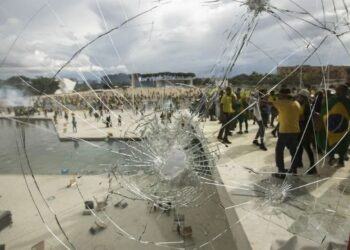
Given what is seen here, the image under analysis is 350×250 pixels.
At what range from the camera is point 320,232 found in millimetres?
2957

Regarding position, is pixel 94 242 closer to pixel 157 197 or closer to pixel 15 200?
pixel 157 197

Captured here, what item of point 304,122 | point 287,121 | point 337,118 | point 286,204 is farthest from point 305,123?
point 286,204

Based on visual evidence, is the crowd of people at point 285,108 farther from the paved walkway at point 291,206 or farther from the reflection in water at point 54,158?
the reflection in water at point 54,158

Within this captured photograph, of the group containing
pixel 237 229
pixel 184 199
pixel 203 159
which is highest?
pixel 203 159

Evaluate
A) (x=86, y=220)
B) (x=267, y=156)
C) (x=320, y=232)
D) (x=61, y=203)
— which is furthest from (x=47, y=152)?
(x=320, y=232)

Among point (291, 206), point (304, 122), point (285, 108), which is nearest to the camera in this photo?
point (291, 206)

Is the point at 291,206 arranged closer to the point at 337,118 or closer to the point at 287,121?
the point at 287,121

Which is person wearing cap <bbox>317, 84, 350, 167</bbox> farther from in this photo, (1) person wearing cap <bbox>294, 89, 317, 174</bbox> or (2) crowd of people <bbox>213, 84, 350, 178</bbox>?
(1) person wearing cap <bbox>294, 89, 317, 174</bbox>

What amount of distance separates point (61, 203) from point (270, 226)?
5685 millimetres

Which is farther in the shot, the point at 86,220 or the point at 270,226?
the point at 86,220

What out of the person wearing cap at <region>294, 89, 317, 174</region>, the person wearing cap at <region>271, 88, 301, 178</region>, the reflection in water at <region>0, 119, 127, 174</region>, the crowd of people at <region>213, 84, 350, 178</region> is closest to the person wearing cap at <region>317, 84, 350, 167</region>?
the crowd of people at <region>213, 84, 350, 178</region>

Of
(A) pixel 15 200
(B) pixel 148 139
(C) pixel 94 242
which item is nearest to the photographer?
(B) pixel 148 139

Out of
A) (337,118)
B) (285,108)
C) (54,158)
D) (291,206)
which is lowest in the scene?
(54,158)

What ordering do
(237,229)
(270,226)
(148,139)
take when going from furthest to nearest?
(148,139) → (237,229) → (270,226)
